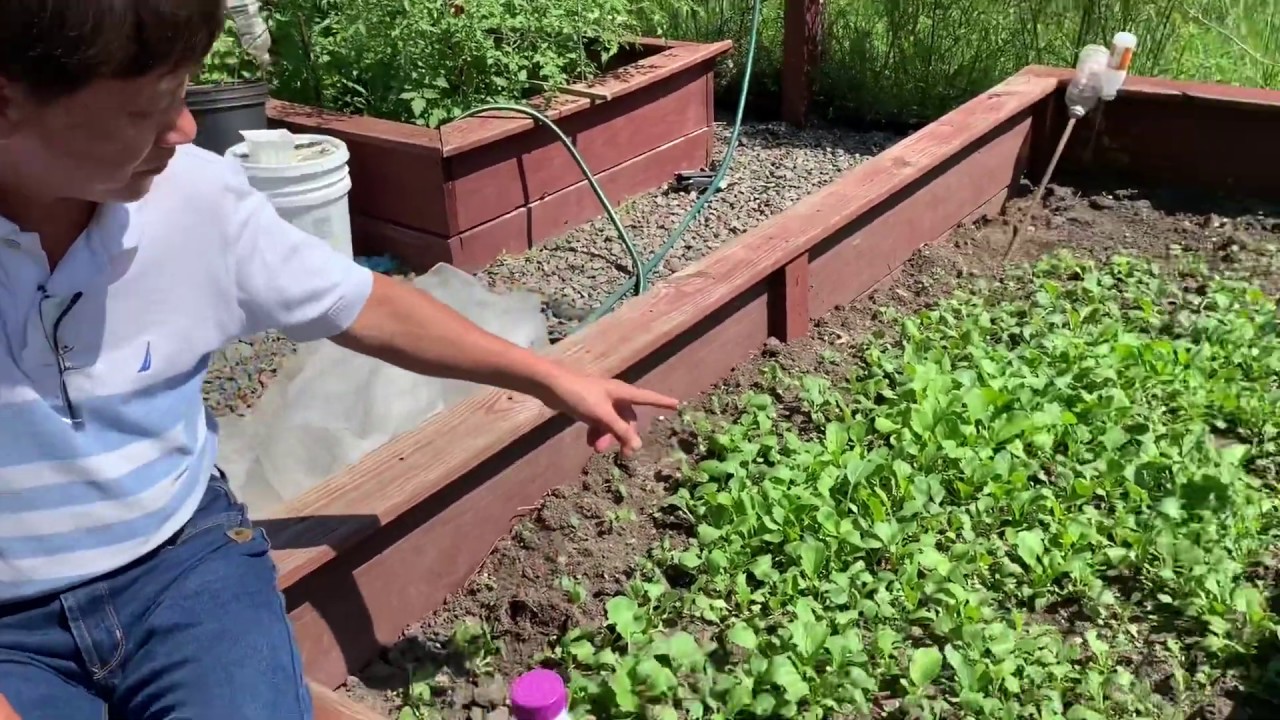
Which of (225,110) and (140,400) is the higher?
(140,400)

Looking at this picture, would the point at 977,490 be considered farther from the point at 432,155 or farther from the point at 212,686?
the point at 432,155

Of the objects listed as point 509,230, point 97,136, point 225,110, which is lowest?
point 509,230

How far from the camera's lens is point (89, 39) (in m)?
1.04

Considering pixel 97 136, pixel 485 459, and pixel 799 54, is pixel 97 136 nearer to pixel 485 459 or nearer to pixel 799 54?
pixel 485 459

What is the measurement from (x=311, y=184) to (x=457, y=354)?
204cm

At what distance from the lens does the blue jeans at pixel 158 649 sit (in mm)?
1381

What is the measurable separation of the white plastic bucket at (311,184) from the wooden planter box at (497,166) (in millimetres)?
230

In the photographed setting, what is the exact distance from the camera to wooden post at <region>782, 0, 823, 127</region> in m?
5.15

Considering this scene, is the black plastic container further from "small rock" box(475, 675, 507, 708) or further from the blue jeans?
the blue jeans

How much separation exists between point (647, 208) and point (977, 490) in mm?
2325

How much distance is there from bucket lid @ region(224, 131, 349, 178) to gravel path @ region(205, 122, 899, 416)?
478mm

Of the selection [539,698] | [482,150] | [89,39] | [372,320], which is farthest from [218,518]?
[482,150]

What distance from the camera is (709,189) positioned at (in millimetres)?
4395

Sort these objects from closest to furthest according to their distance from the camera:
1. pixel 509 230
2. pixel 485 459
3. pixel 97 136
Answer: pixel 97 136
pixel 485 459
pixel 509 230
